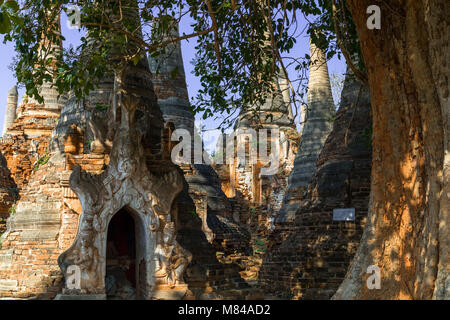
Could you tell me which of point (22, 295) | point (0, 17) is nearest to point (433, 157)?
point (0, 17)

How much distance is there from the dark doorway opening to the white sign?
164 inches

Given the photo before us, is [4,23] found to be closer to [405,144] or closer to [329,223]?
[405,144]

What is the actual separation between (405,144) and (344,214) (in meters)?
5.09

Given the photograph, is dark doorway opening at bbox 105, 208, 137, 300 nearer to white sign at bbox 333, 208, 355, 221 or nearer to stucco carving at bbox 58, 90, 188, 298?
stucco carving at bbox 58, 90, 188, 298

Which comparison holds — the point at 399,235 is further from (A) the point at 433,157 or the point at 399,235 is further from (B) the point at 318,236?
(B) the point at 318,236

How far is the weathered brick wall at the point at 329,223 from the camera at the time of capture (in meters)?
9.77

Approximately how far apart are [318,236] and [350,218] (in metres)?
0.74

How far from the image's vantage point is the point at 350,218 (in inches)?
392

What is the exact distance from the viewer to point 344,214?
395 inches

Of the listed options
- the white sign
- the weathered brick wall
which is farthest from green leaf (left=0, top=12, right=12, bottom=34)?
the white sign

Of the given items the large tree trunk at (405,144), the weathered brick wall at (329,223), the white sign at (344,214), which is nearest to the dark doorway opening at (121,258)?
the large tree trunk at (405,144)

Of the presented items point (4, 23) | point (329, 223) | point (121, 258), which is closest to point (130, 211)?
point (121, 258)

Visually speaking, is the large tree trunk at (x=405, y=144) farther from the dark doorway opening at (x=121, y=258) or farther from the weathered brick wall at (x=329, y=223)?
the weathered brick wall at (x=329, y=223)

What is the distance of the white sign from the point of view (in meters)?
9.95
